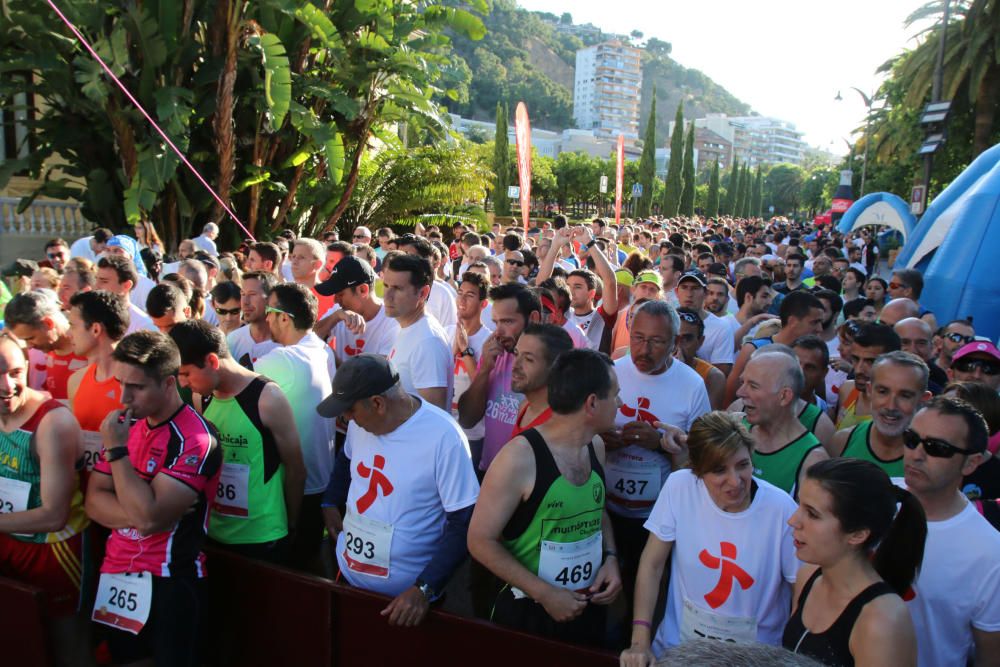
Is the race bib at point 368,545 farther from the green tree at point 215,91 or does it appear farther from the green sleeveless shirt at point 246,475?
the green tree at point 215,91

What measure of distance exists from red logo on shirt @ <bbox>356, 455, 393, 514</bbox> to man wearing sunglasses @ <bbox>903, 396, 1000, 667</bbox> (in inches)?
78.2

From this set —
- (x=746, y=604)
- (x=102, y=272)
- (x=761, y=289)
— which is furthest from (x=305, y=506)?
(x=761, y=289)

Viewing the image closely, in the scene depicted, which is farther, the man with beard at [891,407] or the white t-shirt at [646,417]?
the white t-shirt at [646,417]

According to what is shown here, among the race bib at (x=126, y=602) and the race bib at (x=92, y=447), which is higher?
the race bib at (x=92, y=447)

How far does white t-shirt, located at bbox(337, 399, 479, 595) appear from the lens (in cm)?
292

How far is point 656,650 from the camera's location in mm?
2793

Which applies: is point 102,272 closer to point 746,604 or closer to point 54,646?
point 54,646

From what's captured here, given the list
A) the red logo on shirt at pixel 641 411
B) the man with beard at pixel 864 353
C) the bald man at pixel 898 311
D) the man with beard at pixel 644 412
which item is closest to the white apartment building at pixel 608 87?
the bald man at pixel 898 311

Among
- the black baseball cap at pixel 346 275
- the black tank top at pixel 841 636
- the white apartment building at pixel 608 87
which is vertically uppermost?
the white apartment building at pixel 608 87

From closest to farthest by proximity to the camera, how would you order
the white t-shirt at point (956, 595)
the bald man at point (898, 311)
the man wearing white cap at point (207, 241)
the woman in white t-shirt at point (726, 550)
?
1. the white t-shirt at point (956, 595)
2. the woman in white t-shirt at point (726, 550)
3. the bald man at point (898, 311)
4. the man wearing white cap at point (207, 241)

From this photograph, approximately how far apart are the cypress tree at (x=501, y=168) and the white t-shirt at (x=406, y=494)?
107 feet

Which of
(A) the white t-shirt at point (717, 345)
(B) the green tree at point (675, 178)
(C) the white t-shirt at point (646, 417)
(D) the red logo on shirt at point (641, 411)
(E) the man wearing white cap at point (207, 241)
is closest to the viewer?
(C) the white t-shirt at point (646, 417)

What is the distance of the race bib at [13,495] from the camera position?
312 centimetres

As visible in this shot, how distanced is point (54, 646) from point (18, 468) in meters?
0.82
